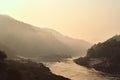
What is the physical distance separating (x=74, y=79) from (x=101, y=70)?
6169 centimetres

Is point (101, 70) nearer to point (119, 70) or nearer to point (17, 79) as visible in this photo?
point (119, 70)

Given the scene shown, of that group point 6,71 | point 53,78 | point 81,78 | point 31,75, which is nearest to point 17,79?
point 6,71

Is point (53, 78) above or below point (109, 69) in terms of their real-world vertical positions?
below

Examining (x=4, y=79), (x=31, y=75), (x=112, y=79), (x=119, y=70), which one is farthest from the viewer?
(x=119, y=70)

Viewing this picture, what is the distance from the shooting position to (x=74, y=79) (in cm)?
14075

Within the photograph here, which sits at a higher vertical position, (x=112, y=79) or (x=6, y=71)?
(x=112, y=79)

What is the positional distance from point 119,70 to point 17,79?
4632 inches

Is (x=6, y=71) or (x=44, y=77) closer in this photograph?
(x=6, y=71)

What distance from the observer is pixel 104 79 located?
149375mm

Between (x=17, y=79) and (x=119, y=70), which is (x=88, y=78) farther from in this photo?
(x=17, y=79)

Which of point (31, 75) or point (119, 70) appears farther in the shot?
point (119, 70)

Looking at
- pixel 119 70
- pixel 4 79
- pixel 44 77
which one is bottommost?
pixel 4 79

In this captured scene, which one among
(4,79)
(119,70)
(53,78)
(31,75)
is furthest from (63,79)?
(119,70)

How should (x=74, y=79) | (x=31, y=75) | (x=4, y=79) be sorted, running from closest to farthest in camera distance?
(x=4, y=79)
(x=31, y=75)
(x=74, y=79)
